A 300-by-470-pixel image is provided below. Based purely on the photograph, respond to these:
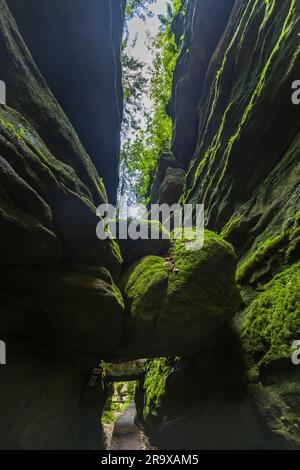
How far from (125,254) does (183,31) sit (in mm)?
18114

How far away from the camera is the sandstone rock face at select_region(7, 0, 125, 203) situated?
7.87 meters

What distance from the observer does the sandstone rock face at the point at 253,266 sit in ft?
12.5

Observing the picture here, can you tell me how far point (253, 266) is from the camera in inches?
217

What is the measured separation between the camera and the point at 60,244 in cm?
371

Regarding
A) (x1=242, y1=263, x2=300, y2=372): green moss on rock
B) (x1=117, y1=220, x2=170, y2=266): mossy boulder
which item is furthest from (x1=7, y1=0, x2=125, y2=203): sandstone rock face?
(x1=242, y1=263, x2=300, y2=372): green moss on rock

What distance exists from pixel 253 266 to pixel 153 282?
2.27 meters

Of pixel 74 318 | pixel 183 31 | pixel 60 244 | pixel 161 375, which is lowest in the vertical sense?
pixel 161 375

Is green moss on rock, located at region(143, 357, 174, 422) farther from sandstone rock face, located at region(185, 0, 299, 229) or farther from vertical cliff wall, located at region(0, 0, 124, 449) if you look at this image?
sandstone rock face, located at region(185, 0, 299, 229)

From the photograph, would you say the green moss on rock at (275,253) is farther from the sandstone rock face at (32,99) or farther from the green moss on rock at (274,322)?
the sandstone rock face at (32,99)

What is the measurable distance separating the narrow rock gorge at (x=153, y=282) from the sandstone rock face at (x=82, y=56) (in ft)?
0.29

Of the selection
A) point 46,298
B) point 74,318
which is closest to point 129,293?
point 74,318

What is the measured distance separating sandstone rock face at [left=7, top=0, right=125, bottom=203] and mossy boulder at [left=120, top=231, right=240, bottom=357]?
8.07 m

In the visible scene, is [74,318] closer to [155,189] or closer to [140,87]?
[155,189]

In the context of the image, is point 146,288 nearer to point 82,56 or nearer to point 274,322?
point 274,322
